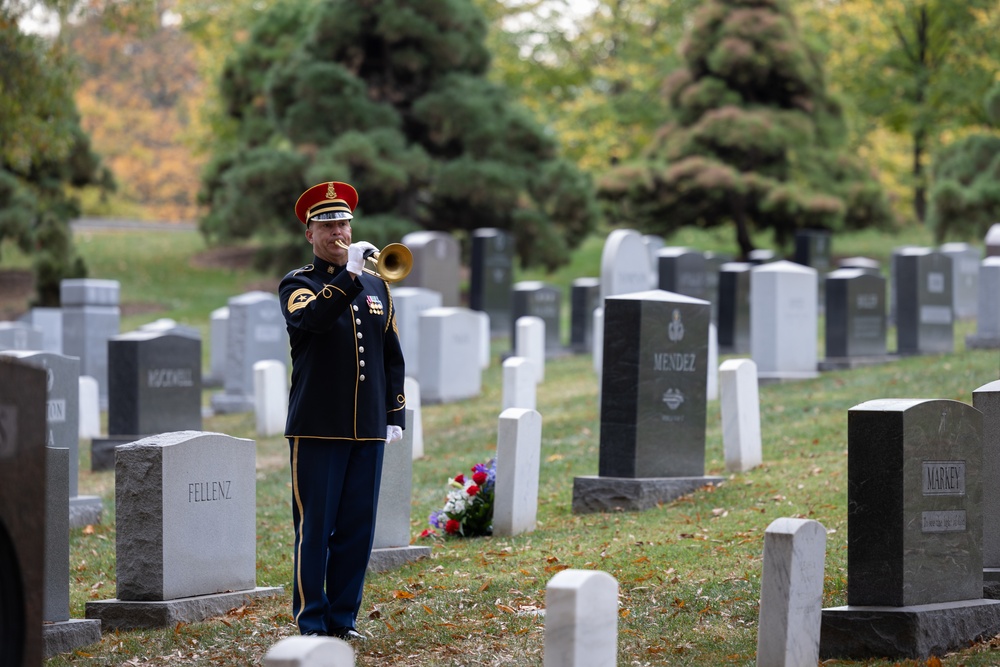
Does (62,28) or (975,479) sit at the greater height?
(62,28)

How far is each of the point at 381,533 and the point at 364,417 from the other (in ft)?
7.27

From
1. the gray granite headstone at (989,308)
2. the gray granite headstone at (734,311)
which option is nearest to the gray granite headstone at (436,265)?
the gray granite headstone at (734,311)

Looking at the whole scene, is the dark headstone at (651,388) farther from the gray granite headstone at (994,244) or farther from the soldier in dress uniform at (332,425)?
the gray granite headstone at (994,244)

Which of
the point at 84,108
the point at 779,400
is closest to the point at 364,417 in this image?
the point at 779,400

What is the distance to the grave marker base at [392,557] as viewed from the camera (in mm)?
8281

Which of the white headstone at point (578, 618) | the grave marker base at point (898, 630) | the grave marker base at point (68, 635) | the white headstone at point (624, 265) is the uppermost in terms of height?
the white headstone at point (624, 265)

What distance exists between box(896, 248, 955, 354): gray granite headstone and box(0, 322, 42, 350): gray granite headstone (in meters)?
12.0

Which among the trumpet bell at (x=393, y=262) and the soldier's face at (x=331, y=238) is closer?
the trumpet bell at (x=393, y=262)

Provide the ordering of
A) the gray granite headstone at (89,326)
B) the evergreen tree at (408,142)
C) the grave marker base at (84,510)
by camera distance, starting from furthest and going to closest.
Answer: the evergreen tree at (408,142)
the gray granite headstone at (89,326)
the grave marker base at (84,510)

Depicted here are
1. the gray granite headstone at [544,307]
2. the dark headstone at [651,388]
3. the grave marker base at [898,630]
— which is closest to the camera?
the grave marker base at [898,630]

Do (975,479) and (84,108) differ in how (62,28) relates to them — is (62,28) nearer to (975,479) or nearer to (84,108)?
(975,479)

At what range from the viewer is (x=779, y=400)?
1485 centimetres

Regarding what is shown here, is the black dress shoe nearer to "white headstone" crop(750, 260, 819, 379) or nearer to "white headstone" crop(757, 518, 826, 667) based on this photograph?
"white headstone" crop(757, 518, 826, 667)

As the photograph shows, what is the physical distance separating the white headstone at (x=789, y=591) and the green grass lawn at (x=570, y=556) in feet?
1.41
